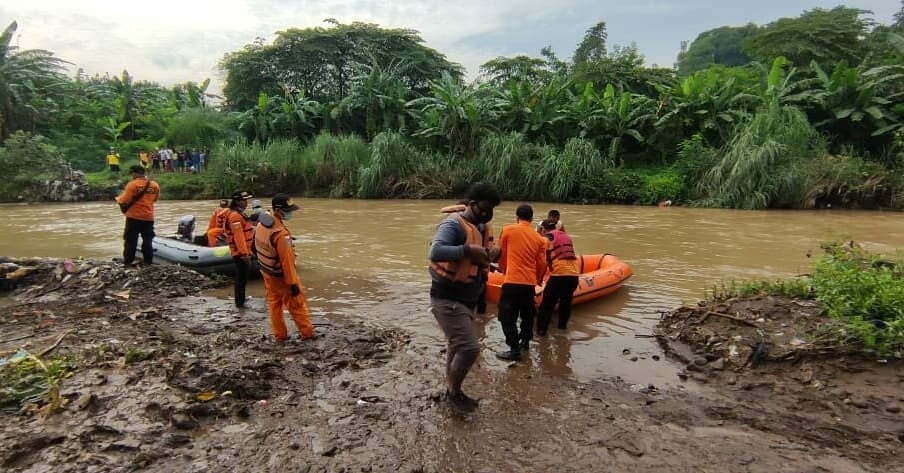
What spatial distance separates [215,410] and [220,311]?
3143 mm

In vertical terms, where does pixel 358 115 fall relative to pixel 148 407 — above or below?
above

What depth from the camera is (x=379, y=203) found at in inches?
802

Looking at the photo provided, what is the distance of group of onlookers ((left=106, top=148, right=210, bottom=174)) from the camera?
84.1 ft

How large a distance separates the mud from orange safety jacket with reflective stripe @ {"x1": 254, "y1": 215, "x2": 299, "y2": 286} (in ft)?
2.18

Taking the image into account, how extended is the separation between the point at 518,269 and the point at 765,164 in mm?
15031

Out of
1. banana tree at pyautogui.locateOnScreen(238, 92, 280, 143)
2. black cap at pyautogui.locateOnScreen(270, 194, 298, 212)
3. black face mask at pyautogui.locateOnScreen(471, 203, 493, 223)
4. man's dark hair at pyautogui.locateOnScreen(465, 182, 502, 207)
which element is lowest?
black cap at pyautogui.locateOnScreen(270, 194, 298, 212)

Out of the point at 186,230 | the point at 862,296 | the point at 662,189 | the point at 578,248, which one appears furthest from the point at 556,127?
A: the point at 862,296

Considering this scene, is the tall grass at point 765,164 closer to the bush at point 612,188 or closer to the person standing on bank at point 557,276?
the bush at point 612,188

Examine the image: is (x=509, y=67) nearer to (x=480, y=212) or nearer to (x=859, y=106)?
(x=859, y=106)

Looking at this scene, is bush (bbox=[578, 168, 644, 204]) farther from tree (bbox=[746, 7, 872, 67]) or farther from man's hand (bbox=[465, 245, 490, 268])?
man's hand (bbox=[465, 245, 490, 268])

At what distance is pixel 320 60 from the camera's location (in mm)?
33719

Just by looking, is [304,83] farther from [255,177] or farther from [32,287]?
[32,287]

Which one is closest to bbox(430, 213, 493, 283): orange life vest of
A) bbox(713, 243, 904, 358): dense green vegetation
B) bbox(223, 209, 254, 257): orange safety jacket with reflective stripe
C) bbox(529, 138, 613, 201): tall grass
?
bbox(713, 243, 904, 358): dense green vegetation

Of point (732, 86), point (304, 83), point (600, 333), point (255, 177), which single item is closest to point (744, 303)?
point (600, 333)
